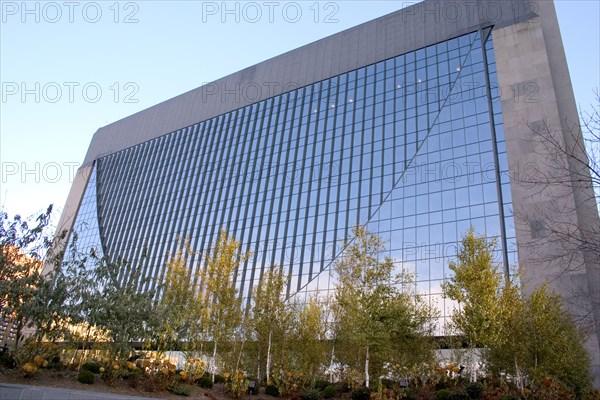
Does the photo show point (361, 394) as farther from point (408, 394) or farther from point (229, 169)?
point (229, 169)

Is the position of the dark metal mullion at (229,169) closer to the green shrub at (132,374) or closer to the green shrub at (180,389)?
the green shrub at (132,374)

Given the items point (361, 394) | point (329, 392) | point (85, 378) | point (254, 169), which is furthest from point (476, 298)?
point (254, 169)

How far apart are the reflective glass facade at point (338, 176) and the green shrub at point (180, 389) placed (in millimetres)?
18932

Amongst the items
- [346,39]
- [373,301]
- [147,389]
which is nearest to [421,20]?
[346,39]

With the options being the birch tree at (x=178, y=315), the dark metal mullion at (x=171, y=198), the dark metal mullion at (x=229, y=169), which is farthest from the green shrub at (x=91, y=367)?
the dark metal mullion at (x=171, y=198)

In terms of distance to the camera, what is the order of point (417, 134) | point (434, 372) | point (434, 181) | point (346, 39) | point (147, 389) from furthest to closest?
point (346, 39) → point (417, 134) → point (434, 181) → point (434, 372) → point (147, 389)

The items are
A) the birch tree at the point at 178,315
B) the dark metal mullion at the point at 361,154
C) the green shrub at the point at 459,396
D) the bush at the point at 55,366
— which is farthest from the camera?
→ the dark metal mullion at the point at 361,154

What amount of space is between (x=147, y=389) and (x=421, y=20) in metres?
49.6

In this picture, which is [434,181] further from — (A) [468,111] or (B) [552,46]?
(B) [552,46]

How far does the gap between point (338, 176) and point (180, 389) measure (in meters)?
35.8

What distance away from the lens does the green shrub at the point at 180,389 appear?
57.3 feet

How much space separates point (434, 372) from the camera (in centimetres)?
2198

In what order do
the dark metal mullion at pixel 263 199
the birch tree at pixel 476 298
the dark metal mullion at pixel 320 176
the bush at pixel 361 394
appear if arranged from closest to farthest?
the bush at pixel 361 394
the birch tree at pixel 476 298
the dark metal mullion at pixel 320 176
the dark metal mullion at pixel 263 199

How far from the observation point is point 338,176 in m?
51.0
